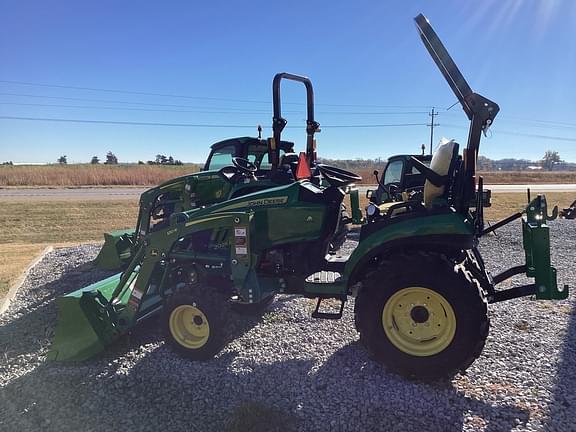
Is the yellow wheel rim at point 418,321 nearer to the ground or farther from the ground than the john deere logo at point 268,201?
nearer to the ground

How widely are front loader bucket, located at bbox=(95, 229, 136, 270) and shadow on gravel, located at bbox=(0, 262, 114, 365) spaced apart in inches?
6.6

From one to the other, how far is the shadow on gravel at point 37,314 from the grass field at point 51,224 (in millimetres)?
631

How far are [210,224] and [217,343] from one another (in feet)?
3.63

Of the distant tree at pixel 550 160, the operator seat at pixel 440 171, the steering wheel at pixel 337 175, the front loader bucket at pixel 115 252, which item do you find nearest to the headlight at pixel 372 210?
the operator seat at pixel 440 171

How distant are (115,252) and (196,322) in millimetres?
3825

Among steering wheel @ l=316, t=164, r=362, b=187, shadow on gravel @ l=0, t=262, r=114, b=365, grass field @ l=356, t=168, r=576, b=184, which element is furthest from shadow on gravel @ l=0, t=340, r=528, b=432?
grass field @ l=356, t=168, r=576, b=184

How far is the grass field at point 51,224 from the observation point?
27.9ft

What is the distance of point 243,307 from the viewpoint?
4918 mm

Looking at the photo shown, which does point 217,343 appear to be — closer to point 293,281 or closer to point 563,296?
point 293,281

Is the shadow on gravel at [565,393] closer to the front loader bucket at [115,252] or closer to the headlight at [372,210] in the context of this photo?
the headlight at [372,210]

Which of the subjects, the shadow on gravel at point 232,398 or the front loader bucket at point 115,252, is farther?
the front loader bucket at point 115,252

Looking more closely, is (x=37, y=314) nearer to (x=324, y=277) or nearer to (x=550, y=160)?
(x=324, y=277)

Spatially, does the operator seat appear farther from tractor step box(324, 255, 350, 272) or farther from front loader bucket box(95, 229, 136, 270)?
front loader bucket box(95, 229, 136, 270)

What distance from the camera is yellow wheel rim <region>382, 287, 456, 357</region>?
341cm
